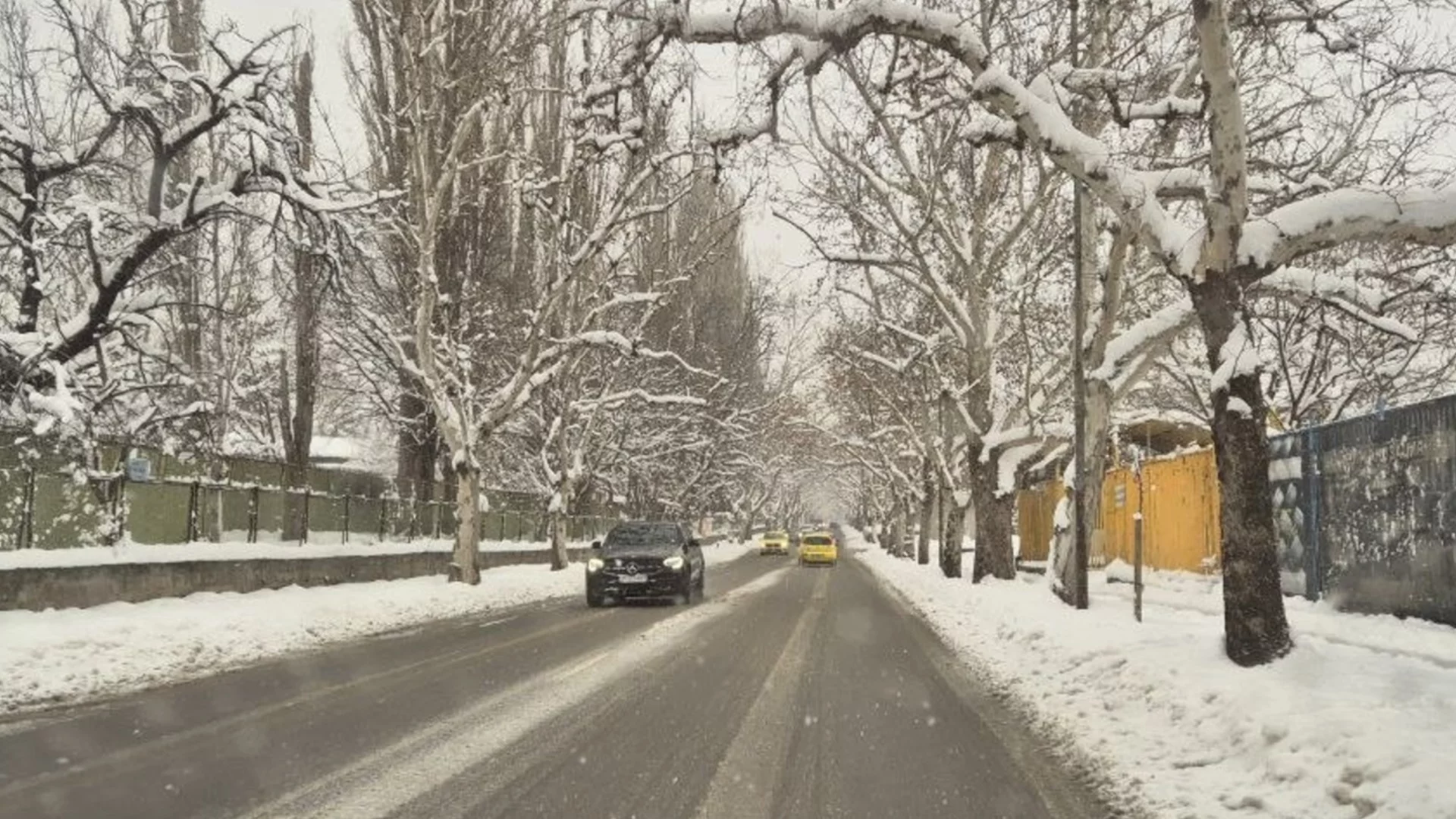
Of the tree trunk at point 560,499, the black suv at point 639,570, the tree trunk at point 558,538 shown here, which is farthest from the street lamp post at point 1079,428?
the tree trunk at point 558,538

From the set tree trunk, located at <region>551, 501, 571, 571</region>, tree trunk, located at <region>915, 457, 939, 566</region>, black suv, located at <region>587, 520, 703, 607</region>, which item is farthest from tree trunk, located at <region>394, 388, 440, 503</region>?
tree trunk, located at <region>915, 457, 939, 566</region>

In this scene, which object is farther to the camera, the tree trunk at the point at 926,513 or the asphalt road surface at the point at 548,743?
the tree trunk at the point at 926,513

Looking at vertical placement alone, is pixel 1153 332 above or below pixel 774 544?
above

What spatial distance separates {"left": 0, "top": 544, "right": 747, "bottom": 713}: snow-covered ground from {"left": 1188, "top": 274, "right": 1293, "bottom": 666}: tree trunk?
9.64m

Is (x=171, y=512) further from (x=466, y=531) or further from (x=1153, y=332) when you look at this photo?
(x=1153, y=332)

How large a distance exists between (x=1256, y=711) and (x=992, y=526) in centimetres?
1765

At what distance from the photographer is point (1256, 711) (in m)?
7.27

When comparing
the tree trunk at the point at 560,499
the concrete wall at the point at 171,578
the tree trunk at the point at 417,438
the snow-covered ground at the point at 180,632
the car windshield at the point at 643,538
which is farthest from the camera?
the tree trunk at the point at 417,438

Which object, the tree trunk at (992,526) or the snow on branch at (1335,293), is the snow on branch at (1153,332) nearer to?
the snow on branch at (1335,293)

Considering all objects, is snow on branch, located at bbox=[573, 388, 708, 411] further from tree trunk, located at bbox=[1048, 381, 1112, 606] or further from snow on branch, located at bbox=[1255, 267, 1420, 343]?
snow on branch, located at bbox=[1255, 267, 1420, 343]

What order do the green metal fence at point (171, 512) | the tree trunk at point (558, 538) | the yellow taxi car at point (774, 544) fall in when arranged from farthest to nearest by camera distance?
the yellow taxi car at point (774, 544)
the tree trunk at point (558, 538)
the green metal fence at point (171, 512)

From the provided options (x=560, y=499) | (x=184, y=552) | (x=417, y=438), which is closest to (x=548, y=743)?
(x=184, y=552)

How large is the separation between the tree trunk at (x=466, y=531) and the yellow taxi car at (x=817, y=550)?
26496mm

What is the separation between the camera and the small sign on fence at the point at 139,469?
59.5 ft
